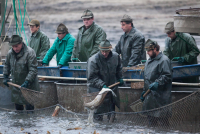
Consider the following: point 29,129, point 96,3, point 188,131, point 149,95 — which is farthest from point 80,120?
point 96,3

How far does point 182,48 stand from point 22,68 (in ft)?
12.4

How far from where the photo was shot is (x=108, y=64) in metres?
8.03

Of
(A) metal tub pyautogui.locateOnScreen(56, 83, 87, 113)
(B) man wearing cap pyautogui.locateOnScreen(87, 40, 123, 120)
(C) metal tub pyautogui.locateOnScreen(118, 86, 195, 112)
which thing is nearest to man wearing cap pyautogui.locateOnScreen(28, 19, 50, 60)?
(A) metal tub pyautogui.locateOnScreen(56, 83, 87, 113)

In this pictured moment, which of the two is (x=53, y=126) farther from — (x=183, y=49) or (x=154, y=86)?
(x=183, y=49)

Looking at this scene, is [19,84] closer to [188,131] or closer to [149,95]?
[149,95]

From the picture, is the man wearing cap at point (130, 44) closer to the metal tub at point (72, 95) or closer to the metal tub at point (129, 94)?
the metal tub at point (129, 94)

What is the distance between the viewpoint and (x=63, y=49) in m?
10.5

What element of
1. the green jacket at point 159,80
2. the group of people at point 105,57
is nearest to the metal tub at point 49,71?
the group of people at point 105,57

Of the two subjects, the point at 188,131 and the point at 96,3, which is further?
the point at 96,3

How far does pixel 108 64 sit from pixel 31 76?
184 centimetres

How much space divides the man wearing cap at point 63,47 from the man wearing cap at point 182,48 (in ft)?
8.35

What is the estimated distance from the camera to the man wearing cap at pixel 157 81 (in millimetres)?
7410

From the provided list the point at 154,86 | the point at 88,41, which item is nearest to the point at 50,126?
the point at 154,86

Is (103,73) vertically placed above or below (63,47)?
below
